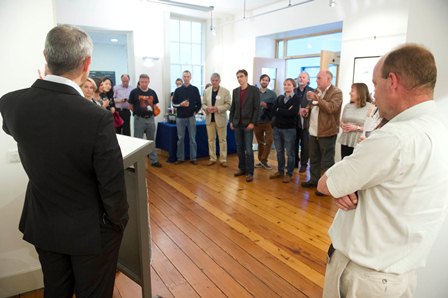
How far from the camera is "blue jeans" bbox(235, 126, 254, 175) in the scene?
4832 millimetres

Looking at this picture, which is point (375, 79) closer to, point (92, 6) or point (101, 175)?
point (101, 175)

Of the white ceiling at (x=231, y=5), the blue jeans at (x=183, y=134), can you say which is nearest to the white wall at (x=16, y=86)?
the blue jeans at (x=183, y=134)

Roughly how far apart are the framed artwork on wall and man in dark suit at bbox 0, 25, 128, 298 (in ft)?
16.1

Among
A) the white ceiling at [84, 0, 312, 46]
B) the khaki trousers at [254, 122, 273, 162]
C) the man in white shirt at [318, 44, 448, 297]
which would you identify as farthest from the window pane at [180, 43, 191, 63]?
the man in white shirt at [318, 44, 448, 297]

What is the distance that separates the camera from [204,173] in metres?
5.27

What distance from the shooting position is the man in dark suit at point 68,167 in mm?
1111

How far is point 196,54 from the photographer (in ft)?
26.1

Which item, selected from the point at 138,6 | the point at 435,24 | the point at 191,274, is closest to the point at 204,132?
the point at 138,6

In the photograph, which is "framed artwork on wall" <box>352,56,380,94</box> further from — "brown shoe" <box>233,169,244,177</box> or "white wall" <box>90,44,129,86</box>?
"white wall" <box>90,44,129,86</box>

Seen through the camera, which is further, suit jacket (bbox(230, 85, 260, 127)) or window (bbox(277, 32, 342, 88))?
window (bbox(277, 32, 342, 88))

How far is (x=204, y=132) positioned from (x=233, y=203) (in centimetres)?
250

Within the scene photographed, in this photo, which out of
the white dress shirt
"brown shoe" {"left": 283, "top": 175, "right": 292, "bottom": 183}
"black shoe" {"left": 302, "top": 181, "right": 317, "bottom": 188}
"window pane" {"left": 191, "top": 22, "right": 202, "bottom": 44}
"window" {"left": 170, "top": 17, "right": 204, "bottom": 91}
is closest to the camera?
the white dress shirt

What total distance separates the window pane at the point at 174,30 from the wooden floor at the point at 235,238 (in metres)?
4.08

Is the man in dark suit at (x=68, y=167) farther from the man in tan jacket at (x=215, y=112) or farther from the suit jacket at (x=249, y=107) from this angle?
the man in tan jacket at (x=215, y=112)
